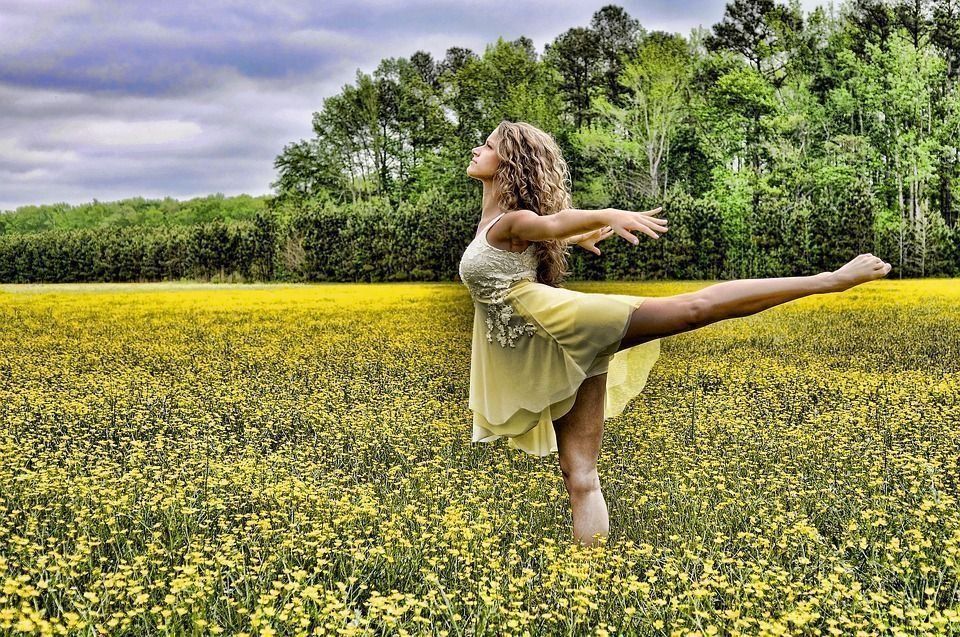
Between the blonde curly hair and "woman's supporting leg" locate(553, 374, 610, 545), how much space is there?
2.37 ft

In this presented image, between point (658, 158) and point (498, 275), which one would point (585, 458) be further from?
point (658, 158)

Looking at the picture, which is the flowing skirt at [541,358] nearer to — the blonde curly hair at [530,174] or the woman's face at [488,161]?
the blonde curly hair at [530,174]

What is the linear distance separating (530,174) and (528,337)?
81 centimetres

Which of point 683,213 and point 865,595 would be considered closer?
point 865,595

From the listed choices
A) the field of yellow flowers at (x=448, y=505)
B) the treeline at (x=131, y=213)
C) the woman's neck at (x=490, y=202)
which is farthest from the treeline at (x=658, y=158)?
the woman's neck at (x=490, y=202)

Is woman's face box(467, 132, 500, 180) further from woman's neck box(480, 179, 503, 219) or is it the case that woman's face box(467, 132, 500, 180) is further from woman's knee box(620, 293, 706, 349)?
woman's knee box(620, 293, 706, 349)

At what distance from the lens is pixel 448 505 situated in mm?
5480

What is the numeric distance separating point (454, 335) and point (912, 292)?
14218 mm

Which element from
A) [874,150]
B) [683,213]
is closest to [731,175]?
[874,150]

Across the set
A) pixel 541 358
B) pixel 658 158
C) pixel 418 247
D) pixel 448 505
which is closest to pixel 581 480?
pixel 541 358

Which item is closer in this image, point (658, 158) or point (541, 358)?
point (541, 358)

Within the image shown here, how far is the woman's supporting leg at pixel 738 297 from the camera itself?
427 cm

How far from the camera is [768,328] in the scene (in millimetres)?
16141

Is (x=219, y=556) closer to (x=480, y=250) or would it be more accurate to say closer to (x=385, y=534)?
(x=385, y=534)
